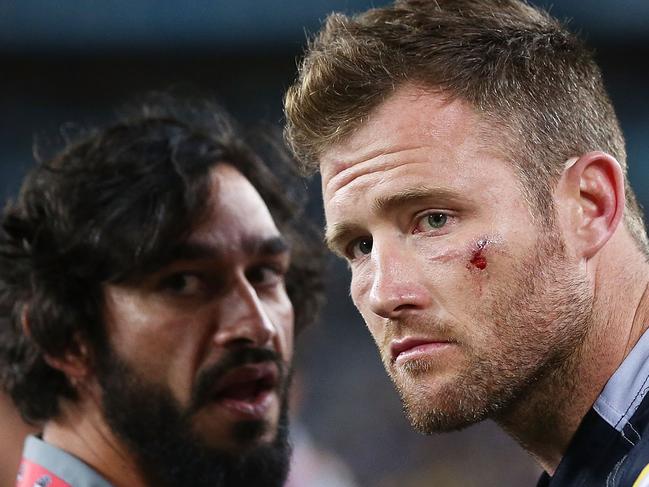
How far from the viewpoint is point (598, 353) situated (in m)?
2.38

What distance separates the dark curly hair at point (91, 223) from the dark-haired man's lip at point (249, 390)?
463mm

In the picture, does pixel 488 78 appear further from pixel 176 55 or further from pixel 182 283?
pixel 176 55

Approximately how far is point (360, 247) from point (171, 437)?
1.07 meters

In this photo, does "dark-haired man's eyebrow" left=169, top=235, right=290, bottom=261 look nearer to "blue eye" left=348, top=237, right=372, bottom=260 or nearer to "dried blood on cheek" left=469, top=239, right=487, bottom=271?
"blue eye" left=348, top=237, right=372, bottom=260

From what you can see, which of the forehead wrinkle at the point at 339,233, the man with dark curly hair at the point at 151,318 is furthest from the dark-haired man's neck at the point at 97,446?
the forehead wrinkle at the point at 339,233

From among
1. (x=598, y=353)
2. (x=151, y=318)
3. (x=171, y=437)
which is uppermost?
(x=151, y=318)

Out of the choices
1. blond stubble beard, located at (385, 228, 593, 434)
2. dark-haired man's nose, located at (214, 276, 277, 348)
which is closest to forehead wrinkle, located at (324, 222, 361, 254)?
blond stubble beard, located at (385, 228, 593, 434)

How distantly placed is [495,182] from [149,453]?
1.60 m

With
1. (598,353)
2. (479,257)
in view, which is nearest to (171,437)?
(479,257)

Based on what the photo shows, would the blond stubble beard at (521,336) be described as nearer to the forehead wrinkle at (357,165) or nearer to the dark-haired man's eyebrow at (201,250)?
the forehead wrinkle at (357,165)

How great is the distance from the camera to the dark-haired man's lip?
328 cm

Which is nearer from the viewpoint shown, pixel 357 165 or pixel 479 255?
pixel 479 255

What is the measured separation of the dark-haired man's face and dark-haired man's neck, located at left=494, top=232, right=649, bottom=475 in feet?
3.68

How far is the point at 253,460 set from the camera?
10.8ft
